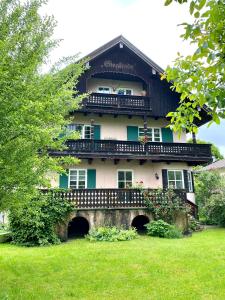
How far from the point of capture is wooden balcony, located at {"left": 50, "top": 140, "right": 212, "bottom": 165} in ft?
63.7

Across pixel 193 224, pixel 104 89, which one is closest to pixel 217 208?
pixel 193 224

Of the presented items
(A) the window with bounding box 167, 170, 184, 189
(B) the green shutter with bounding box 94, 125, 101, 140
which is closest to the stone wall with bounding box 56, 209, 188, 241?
(A) the window with bounding box 167, 170, 184, 189

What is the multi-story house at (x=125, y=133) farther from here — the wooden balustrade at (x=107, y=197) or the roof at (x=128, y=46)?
the wooden balustrade at (x=107, y=197)

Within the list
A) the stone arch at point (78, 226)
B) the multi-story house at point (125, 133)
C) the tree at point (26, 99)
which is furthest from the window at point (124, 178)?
the tree at point (26, 99)

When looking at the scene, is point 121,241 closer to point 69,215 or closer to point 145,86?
point 69,215

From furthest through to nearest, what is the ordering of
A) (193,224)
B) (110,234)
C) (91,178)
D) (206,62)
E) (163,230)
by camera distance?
(91,178) < (193,224) < (163,230) < (110,234) < (206,62)

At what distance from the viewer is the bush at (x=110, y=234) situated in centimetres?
1447

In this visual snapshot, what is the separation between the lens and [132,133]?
2256cm

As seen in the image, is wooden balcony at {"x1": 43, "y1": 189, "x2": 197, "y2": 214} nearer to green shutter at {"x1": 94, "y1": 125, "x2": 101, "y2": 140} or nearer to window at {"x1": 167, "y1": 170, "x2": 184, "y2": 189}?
window at {"x1": 167, "y1": 170, "x2": 184, "y2": 189}

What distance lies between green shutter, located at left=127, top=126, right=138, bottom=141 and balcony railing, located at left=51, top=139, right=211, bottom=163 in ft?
6.52

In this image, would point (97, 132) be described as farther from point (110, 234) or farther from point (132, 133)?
point (110, 234)

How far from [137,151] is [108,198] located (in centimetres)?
485

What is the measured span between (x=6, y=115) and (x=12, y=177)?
1386 millimetres

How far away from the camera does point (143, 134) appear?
Answer: 895 inches
